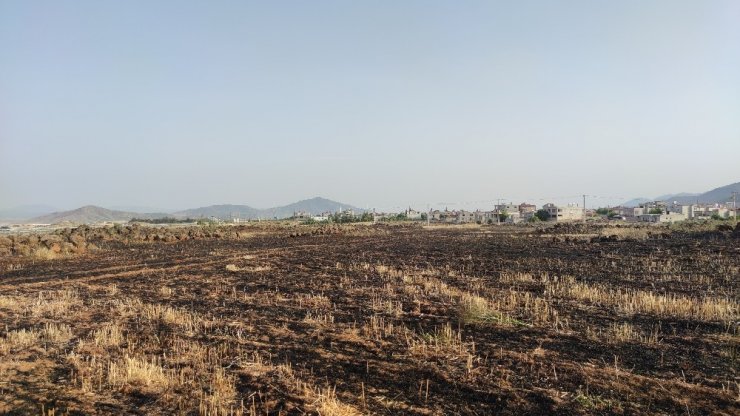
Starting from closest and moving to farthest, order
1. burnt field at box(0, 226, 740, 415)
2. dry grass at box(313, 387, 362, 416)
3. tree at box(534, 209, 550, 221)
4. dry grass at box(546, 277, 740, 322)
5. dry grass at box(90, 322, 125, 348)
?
dry grass at box(313, 387, 362, 416) → burnt field at box(0, 226, 740, 415) → dry grass at box(90, 322, 125, 348) → dry grass at box(546, 277, 740, 322) → tree at box(534, 209, 550, 221)

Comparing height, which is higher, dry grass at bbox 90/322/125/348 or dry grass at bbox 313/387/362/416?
dry grass at bbox 90/322/125/348

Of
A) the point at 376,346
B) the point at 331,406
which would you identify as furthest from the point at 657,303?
the point at 331,406

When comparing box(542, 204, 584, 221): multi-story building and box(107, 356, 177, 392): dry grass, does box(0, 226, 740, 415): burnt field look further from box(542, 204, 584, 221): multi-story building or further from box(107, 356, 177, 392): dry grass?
box(542, 204, 584, 221): multi-story building

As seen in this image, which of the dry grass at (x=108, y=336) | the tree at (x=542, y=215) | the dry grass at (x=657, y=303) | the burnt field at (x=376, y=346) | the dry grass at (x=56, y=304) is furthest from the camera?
the tree at (x=542, y=215)

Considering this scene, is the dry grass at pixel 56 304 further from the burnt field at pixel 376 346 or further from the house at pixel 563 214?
the house at pixel 563 214

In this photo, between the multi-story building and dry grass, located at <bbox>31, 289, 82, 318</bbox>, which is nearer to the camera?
dry grass, located at <bbox>31, 289, 82, 318</bbox>

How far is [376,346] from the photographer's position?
8.56 m

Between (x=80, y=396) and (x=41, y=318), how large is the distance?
630cm

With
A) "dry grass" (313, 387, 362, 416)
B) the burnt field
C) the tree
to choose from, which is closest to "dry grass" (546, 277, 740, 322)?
the burnt field

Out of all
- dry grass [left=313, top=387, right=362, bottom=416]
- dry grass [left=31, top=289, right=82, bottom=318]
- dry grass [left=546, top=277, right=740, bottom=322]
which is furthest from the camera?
dry grass [left=31, top=289, right=82, bottom=318]

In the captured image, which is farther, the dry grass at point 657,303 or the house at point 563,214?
the house at point 563,214

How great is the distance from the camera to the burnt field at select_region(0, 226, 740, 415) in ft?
20.3

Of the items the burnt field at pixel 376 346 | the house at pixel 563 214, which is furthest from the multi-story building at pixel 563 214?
the burnt field at pixel 376 346

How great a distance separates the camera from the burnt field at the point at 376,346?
6.18m
